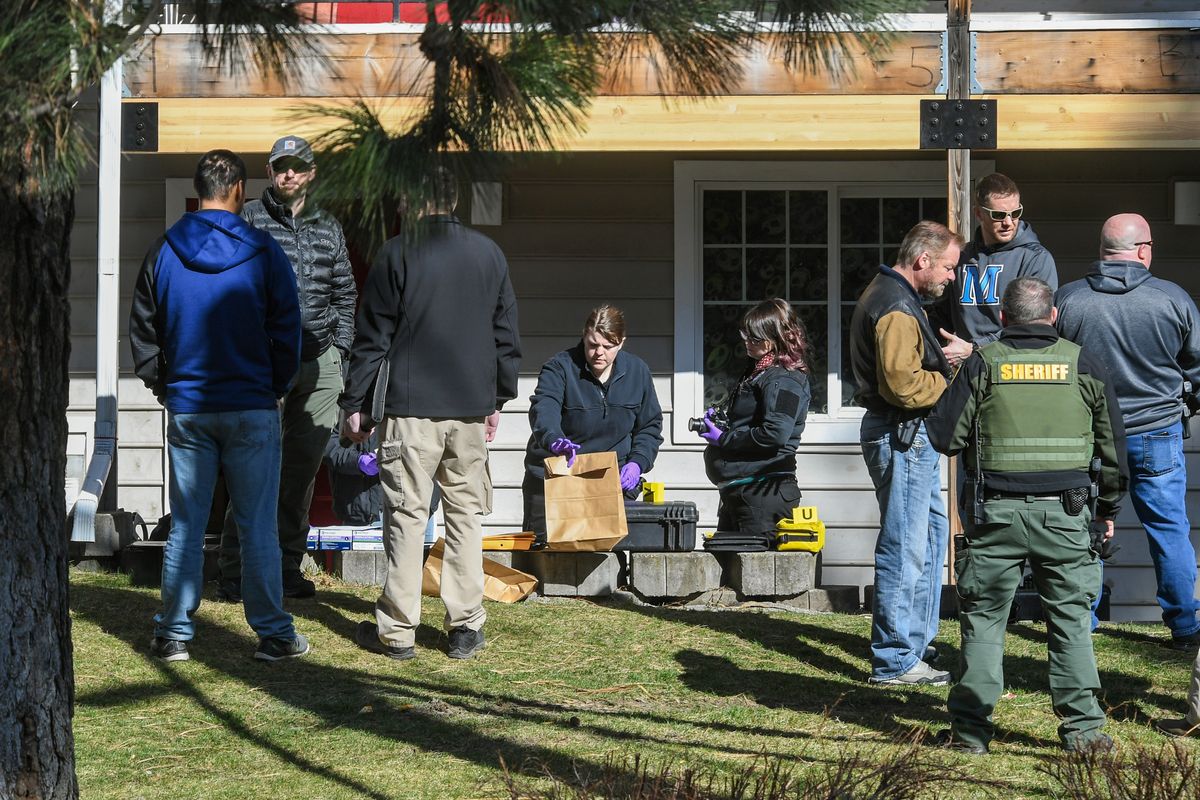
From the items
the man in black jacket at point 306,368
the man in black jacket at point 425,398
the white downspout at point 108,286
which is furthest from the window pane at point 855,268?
the white downspout at point 108,286

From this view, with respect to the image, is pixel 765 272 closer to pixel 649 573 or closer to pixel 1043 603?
pixel 649 573

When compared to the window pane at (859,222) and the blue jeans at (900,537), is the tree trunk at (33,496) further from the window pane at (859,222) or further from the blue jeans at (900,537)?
the window pane at (859,222)

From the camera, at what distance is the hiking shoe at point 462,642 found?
6102 mm

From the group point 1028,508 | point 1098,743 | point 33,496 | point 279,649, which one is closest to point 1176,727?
point 1098,743

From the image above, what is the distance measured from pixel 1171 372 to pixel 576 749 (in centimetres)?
338

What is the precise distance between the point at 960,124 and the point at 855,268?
1962 mm

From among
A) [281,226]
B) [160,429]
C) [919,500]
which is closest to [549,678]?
[919,500]

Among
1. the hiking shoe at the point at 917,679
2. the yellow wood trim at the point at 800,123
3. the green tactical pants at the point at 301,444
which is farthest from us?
the yellow wood trim at the point at 800,123

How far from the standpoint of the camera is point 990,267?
21.5 ft

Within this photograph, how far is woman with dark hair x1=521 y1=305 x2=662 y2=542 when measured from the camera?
25.4ft

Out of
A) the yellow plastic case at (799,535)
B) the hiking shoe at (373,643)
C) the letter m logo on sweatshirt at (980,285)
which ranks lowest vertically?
the hiking shoe at (373,643)

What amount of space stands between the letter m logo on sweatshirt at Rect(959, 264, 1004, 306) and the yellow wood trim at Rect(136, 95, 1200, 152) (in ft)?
6.71

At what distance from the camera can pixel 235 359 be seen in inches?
224

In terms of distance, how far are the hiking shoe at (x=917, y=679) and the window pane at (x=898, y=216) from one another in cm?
488
